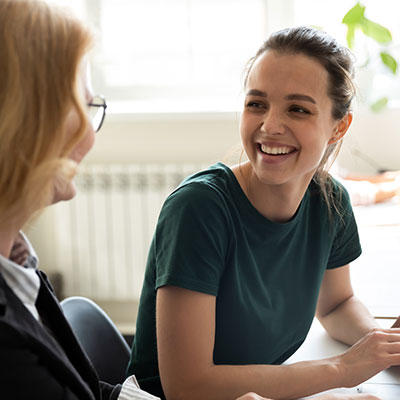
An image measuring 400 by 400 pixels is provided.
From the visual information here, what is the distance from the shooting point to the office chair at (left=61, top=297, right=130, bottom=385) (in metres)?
1.31

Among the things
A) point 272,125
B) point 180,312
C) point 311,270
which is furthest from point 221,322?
point 272,125

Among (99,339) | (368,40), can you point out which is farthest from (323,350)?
(368,40)

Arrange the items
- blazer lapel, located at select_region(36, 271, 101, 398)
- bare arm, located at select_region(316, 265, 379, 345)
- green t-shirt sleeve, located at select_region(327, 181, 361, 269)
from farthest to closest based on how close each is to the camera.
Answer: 1. green t-shirt sleeve, located at select_region(327, 181, 361, 269)
2. bare arm, located at select_region(316, 265, 379, 345)
3. blazer lapel, located at select_region(36, 271, 101, 398)

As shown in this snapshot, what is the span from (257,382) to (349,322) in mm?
318

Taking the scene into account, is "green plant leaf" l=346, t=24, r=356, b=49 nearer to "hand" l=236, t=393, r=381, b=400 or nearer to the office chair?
the office chair

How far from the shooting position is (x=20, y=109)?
77 centimetres

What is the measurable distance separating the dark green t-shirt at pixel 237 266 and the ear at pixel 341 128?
0.13m

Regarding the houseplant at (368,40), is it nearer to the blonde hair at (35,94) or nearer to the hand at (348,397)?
the hand at (348,397)

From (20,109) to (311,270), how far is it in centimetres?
80

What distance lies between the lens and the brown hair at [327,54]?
1.27m

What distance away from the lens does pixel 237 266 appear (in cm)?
123

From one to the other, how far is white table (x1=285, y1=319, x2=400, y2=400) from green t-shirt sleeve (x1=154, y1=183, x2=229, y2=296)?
0.27 meters

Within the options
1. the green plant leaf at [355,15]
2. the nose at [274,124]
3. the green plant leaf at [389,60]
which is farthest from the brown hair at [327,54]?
the green plant leaf at [389,60]

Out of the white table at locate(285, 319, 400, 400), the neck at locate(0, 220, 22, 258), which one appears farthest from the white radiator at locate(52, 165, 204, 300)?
the neck at locate(0, 220, 22, 258)
